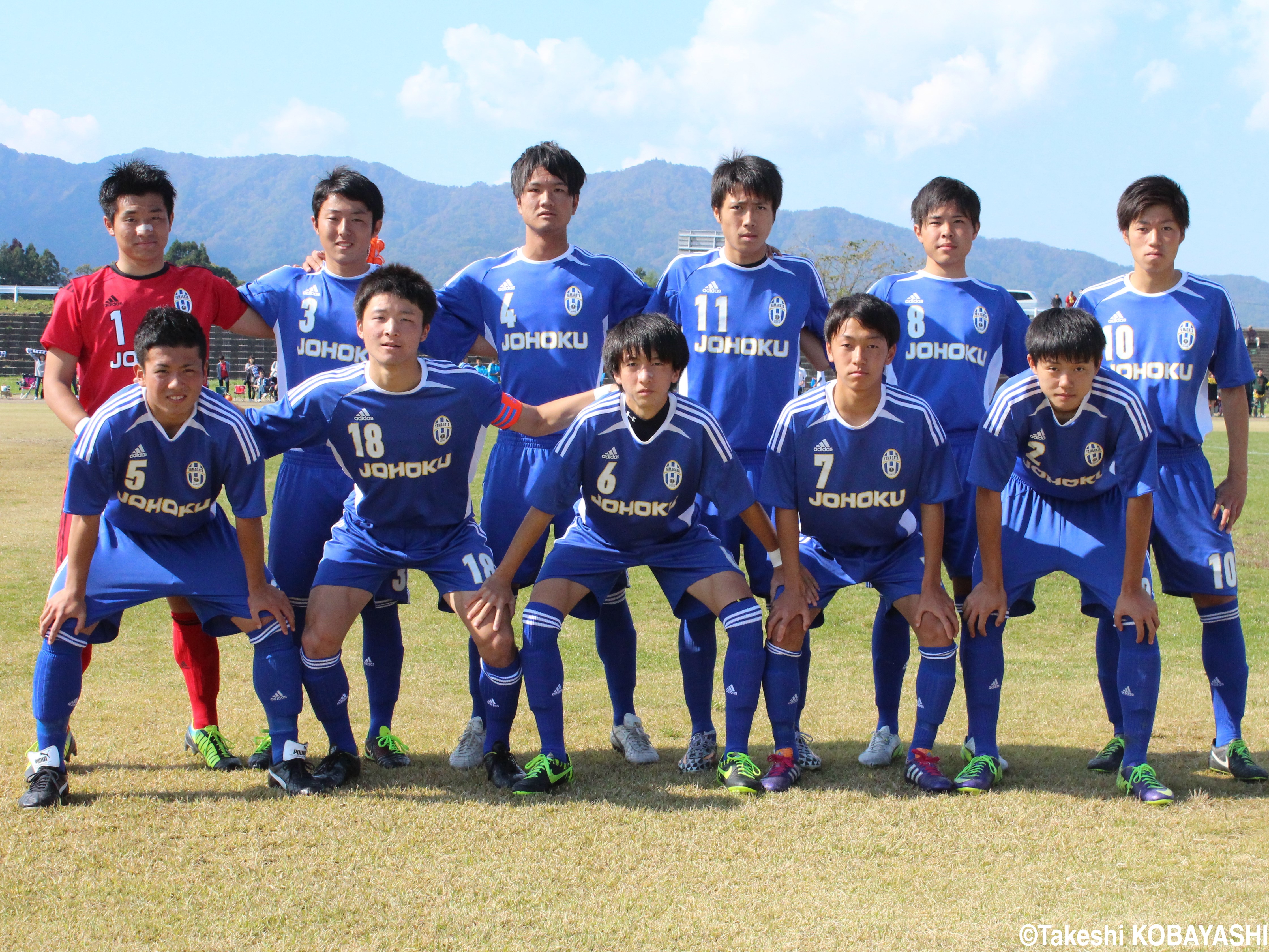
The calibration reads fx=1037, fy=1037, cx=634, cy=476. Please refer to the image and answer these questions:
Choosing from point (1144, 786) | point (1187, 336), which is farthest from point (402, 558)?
point (1187, 336)

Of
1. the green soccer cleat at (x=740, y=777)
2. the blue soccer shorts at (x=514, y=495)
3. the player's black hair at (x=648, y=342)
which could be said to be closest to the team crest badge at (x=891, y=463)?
the player's black hair at (x=648, y=342)

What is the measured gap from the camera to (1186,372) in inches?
170

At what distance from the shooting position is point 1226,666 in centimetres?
443

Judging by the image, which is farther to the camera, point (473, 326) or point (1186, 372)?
point (473, 326)

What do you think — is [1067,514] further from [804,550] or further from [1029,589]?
[804,550]

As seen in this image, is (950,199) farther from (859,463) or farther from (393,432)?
(393,432)

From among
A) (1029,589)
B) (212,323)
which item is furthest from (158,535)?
(1029,589)

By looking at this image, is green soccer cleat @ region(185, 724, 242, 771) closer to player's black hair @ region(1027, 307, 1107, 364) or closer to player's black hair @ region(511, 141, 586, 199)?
player's black hair @ region(511, 141, 586, 199)

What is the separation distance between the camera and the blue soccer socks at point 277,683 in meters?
4.07

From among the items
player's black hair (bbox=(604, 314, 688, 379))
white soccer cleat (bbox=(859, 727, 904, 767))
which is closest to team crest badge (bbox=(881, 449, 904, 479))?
player's black hair (bbox=(604, 314, 688, 379))

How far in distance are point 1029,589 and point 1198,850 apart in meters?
1.21

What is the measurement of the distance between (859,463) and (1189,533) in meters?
1.41

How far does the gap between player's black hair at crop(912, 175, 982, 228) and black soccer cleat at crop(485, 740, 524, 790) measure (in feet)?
9.77

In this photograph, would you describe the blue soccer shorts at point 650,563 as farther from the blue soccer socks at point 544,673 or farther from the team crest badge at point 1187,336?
the team crest badge at point 1187,336
